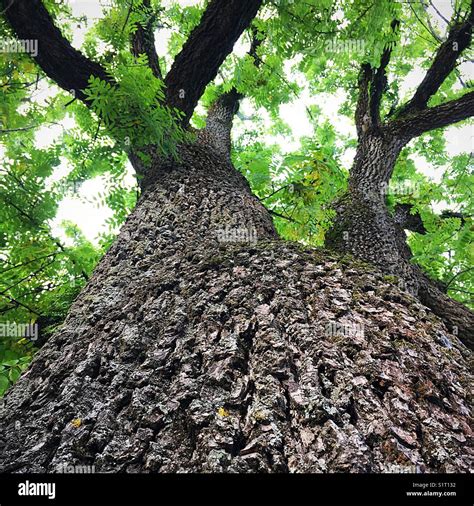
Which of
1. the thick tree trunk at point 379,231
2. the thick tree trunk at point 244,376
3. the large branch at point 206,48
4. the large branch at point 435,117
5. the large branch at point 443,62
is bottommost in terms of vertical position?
the thick tree trunk at point 244,376

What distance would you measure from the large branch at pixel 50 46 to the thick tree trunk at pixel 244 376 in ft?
7.56

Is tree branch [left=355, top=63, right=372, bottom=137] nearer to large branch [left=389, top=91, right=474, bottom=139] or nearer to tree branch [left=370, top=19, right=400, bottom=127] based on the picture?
tree branch [left=370, top=19, right=400, bottom=127]

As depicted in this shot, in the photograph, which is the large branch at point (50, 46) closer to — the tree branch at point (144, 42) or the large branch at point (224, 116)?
the tree branch at point (144, 42)

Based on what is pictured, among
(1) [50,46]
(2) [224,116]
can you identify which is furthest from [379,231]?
(1) [50,46]

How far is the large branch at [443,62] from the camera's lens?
5.15 meters

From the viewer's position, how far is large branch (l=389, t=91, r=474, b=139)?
191 inches

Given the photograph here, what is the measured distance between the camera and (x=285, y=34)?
4.07m

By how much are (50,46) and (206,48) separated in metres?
1.47

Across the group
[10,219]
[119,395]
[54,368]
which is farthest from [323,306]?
[10,219]

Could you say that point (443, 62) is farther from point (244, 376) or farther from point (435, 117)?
point (244, 376)

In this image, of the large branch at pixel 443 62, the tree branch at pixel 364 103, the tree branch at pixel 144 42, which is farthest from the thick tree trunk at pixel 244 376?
the large branch at pixel 443 62

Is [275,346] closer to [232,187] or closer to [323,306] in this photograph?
[323,306]

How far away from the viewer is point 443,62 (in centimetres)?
533

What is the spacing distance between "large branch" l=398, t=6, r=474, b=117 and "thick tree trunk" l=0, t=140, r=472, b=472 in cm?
434
